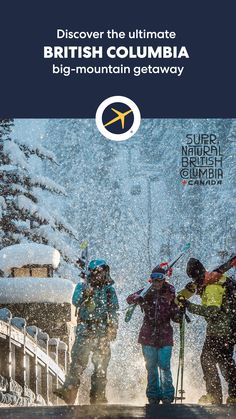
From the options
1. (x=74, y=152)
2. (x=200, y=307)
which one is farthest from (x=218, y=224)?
(x=200, y=307)

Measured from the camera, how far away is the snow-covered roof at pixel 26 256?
891 inches

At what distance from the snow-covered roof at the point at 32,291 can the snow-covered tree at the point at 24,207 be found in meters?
5.23

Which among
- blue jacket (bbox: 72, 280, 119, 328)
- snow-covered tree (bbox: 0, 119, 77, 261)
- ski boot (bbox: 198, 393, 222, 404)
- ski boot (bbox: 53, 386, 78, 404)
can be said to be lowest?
ski boot (bbox: 198, 393, 222, 404)

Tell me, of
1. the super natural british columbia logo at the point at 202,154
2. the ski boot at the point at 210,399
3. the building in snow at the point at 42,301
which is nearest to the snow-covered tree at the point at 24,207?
the super natural british columbia logo at the point at 202,154

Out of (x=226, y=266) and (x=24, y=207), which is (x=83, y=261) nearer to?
(x=226, y=266)

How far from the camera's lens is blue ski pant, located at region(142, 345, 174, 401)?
1034 centimetres

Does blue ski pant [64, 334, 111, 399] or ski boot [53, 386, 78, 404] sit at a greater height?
blue ski pant [64, 334, 111, 399]

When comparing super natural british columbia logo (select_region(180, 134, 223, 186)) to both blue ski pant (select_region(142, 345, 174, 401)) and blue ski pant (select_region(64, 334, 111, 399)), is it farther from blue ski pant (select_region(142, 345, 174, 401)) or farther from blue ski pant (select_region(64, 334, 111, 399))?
blue ski pant (select_region(64, 334, 111, 399))

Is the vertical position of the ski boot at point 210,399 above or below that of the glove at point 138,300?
below

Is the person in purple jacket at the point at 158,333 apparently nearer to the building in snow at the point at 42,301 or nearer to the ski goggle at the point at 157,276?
the ski goggle at the point at 157,276

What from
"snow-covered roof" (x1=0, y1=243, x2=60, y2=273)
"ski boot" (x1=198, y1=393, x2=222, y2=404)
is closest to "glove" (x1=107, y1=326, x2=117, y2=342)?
"ski boot" (x1=198, y1=393, x2=222, y2=404)

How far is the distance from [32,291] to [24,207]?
5.61m

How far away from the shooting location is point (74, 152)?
16812 cm

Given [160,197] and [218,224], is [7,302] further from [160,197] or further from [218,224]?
[160,197]
